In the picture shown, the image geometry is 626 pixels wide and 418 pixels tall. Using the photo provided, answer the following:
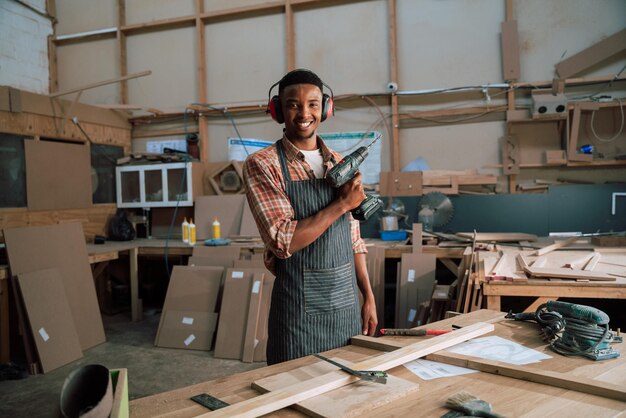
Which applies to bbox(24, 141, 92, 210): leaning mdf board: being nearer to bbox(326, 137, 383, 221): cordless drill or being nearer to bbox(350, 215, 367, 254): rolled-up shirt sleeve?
bbox(350, 215, 367, 254): rolled-up shirt sleeve

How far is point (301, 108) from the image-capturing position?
163 cm

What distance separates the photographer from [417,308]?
394cm

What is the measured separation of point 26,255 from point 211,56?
313 cm

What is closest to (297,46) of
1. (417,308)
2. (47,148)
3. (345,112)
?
(345,112)

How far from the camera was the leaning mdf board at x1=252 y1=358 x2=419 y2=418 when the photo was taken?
3.16 feet

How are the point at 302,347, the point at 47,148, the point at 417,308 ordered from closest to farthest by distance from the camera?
1. the point at 302,347
2. the point at 417,308
3. the point at 47,148

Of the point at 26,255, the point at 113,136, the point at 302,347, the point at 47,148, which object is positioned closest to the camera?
the point at 302,347

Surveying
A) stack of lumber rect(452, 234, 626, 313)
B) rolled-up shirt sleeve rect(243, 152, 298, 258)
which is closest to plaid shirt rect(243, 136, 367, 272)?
rolled-up shirt sleeve rect(243, 152, 298, 258)

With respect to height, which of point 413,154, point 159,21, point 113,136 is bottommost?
point 413,154

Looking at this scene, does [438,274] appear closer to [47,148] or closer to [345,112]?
[345,112]

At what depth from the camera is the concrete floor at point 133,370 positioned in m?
3.08

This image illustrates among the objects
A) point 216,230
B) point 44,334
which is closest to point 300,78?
point 44,334

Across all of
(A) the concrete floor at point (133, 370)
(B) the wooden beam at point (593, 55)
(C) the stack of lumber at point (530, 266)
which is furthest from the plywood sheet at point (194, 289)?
(B) the wooden beam at point (593, 55)

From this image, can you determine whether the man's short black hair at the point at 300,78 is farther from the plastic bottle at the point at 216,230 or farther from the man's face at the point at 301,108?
the plastic bottle at the point at 216,230
